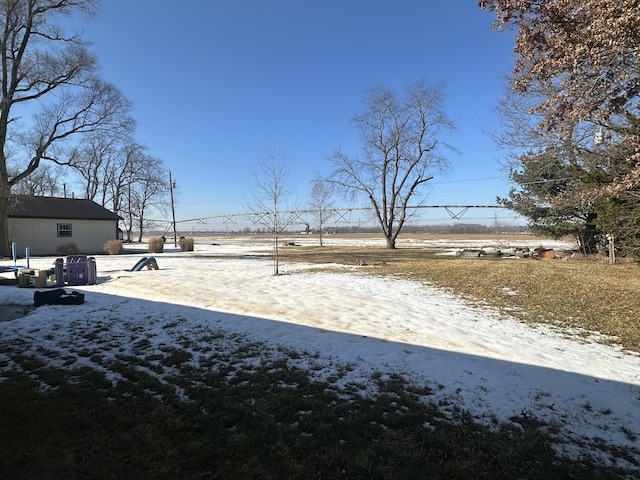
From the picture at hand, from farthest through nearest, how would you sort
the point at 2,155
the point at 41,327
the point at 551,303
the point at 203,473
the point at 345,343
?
the point at 2,155 → the point at 551,303 → the point at 41,327 → the point at 345,343 → the point at 203,473

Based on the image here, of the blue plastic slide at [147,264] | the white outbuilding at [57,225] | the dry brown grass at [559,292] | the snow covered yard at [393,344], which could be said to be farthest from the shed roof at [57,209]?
the dry brown grass at [559,292]

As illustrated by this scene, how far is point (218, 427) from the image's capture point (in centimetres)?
302

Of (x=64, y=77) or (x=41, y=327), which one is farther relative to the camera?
(x=64, y=77)

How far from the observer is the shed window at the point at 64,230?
26.5 metres

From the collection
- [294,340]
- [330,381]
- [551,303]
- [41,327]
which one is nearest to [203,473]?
[330,381]

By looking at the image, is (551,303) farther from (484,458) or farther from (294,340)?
(484,458)

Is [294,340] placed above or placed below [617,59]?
below

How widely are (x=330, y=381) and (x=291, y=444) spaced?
138cm

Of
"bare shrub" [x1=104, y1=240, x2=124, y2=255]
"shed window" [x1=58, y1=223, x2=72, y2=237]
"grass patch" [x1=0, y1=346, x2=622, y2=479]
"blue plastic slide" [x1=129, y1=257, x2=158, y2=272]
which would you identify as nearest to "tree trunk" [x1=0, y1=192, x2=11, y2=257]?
"shed window" [x1=58, y1=223, x2=72, y2=237]

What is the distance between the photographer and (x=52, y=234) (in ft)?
85.9

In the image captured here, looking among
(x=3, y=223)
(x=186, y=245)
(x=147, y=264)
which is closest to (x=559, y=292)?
(x=147, y=264)

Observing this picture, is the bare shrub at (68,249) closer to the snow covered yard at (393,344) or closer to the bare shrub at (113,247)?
the bare shrub at (113,247)

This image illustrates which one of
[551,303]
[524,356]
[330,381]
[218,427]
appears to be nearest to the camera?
A: [218,427]

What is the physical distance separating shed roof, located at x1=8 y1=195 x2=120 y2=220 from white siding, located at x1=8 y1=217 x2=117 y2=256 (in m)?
0.38
